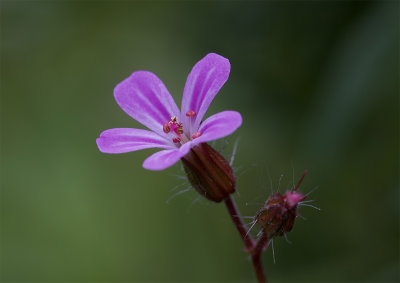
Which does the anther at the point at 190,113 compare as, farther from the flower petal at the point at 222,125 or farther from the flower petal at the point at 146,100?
the flower petal at the point at 222,125

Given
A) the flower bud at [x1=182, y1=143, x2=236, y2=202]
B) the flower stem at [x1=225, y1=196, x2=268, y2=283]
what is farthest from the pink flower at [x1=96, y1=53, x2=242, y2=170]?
the flower stem at [x1=225, y1=196, x2=268, y2=283]

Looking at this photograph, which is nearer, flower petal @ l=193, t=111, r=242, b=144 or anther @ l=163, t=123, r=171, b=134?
flower petal @ l=193, t=111, r=242, b=144

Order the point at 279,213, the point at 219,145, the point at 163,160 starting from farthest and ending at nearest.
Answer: the point at 219,145 < the point at 279,213 < the point at 163,160

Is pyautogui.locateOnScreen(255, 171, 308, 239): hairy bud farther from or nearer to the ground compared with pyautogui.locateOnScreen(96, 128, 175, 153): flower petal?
nearer to the ground

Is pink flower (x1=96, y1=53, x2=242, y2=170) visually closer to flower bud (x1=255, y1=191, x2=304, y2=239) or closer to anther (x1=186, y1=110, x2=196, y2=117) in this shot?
anther (x1=186, y1=110, x2=196, y2=117)

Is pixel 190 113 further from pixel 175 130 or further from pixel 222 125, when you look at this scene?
pixel 222 125

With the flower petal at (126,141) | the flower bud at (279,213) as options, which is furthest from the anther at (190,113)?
the flower bud at (279,213)

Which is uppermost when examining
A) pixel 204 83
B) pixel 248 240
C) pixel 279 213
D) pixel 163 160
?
pixel 204 83

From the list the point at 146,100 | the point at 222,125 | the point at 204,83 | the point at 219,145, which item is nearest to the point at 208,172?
the point at 222,125
